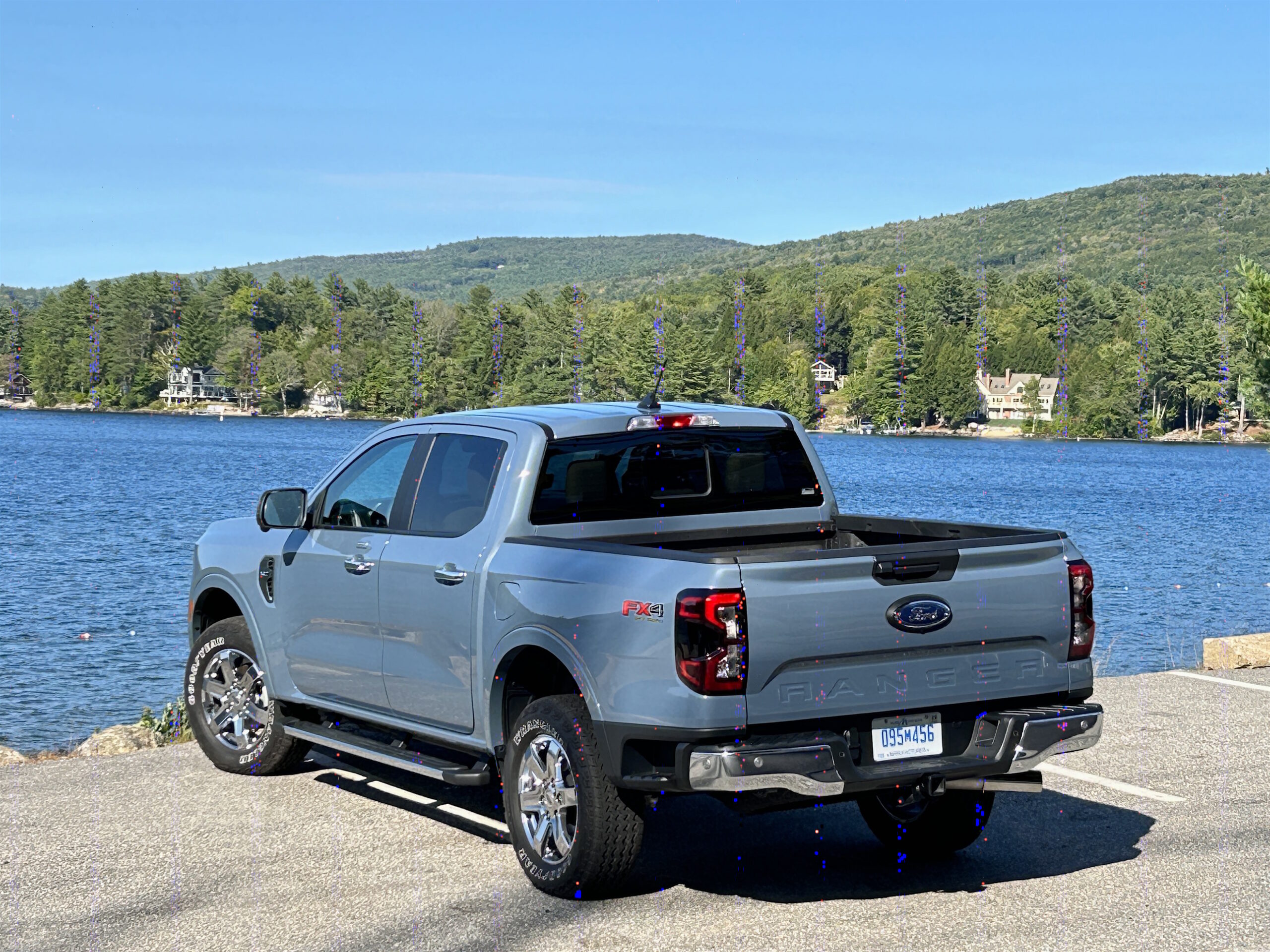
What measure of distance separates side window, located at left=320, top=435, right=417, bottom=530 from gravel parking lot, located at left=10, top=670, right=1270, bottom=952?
1413 millimetres

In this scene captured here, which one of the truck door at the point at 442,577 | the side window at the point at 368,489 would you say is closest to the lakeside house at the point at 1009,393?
the side window at the point at 368,489

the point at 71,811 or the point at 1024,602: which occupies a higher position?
the point at 1024,602

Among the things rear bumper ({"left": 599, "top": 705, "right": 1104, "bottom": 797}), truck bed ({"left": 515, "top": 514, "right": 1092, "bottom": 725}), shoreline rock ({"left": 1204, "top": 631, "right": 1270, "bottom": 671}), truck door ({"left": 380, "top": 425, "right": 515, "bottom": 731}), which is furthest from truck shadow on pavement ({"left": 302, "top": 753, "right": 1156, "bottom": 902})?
shoreline rock ({"left": 1204, "top": 631, "right": 1270, "bottom": 671})

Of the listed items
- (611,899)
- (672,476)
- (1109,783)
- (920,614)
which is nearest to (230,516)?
(1109,783)

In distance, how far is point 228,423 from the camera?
158500mm

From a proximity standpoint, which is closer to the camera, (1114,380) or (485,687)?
(485,687)

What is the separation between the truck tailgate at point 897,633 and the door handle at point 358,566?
2306mm

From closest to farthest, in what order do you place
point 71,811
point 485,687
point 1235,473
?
1. point 485,687
2. point 71,811
3. point 1235,473

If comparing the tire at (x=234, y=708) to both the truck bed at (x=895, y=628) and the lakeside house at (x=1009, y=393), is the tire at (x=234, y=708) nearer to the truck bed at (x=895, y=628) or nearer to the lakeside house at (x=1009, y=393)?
the truck bed at (x=895, y=628)

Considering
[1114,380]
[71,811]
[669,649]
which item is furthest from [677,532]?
[1114,380]

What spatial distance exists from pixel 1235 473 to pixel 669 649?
95.0 m

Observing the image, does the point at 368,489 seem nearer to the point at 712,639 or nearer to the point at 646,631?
the point at 646,631

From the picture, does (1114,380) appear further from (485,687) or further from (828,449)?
(485,687)

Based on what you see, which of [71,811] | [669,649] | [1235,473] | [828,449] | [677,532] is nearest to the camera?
[669,649]
